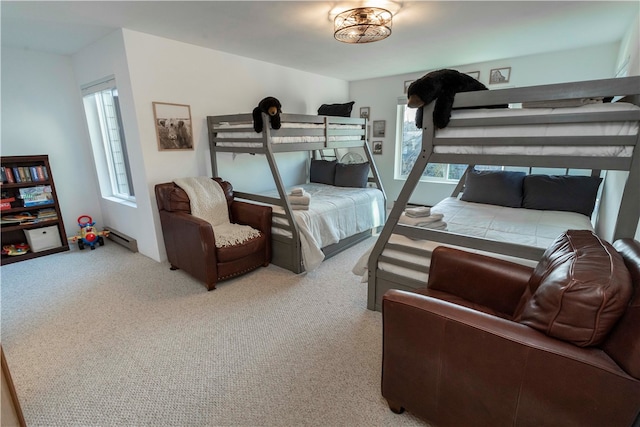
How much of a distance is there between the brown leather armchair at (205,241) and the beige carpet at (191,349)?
0.15 m

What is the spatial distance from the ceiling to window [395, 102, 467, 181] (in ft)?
4.32

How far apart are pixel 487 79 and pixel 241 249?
4.06m

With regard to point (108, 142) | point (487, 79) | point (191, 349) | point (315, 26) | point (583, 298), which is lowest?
point (191, 349)

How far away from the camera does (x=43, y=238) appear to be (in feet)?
11.5

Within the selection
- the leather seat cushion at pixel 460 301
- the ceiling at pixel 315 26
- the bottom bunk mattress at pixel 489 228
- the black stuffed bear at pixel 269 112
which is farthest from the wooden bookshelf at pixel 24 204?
the leather seat cushion at pixel 460 301

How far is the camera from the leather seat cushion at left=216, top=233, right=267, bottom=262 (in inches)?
106

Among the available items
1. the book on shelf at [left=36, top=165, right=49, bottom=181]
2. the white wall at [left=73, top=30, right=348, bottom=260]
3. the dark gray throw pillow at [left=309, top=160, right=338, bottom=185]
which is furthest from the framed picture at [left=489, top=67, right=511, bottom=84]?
the book on shelf at [left=36, top=165, right=49, bottom=181]

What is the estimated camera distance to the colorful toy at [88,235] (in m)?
3.67

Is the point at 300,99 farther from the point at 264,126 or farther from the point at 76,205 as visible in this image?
the point at 76,205

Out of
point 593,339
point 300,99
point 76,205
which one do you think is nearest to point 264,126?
point 300,99

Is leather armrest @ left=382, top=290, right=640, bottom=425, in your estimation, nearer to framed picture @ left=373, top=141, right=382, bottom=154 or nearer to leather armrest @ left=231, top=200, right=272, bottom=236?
leather armrest @ left=231, top=200, right=272, bottom=236

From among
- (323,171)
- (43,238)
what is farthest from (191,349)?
(323,171)

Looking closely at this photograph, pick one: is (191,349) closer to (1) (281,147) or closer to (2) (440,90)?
(1) (281,147)

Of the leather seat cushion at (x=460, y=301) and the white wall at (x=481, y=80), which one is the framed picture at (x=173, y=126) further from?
the white wall at (x=481, y=80)
